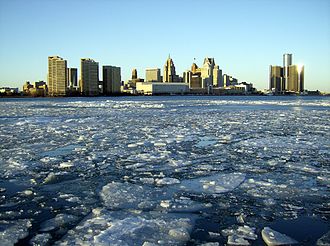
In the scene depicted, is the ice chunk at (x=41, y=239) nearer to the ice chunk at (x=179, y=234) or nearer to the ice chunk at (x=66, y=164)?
the ice chunk at (x=179, y=234)

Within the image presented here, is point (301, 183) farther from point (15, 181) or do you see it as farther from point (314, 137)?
point (314, 137)

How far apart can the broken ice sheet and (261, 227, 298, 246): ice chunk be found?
81cm

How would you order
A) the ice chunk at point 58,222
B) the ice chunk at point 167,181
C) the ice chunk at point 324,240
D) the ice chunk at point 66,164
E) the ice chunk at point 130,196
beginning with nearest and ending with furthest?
the ice chunk at point 324,240
the ice chunk at point 58,222
the ice chunk at point 130,196
the ice chunk at point 167,181
the ice chunk at point 66,164

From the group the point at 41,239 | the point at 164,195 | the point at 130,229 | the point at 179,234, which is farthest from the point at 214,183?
the point at 41,239

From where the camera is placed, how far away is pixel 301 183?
214 inches

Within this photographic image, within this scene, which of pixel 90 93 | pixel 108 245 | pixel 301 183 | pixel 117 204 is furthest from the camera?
pixel 90 93

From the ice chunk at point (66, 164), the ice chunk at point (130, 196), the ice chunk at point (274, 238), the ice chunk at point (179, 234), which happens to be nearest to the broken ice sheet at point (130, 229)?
the ice chunk at point (179, 234)

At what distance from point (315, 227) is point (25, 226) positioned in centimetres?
329

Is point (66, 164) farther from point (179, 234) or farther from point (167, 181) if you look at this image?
point (179, 234)

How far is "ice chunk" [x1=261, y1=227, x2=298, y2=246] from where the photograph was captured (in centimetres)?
329

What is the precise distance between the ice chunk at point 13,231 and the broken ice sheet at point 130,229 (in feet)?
1.58

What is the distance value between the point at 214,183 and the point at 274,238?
2.13 meters

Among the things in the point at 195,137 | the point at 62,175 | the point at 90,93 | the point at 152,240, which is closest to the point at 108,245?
the point at 152,240

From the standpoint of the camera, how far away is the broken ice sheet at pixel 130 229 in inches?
132
